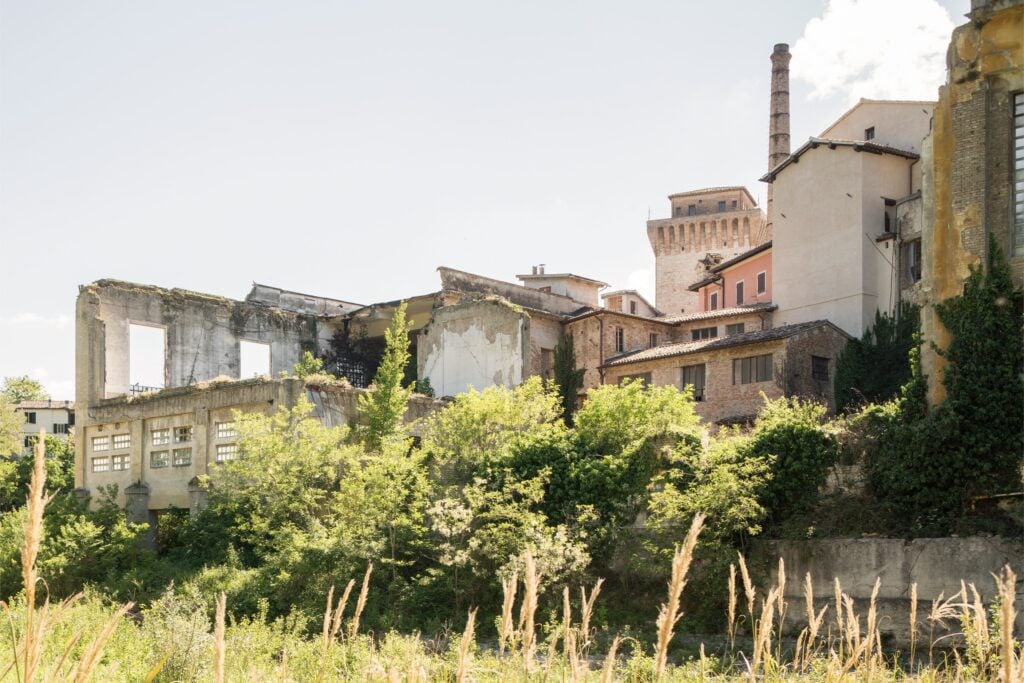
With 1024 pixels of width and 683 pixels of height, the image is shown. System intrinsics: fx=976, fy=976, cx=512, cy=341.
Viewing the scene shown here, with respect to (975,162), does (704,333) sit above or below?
below

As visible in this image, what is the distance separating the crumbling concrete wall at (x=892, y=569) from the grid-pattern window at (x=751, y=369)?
14.2 meters

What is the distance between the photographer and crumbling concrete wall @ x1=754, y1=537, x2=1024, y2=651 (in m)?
15.4

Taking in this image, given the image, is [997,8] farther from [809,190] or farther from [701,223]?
[701,223]

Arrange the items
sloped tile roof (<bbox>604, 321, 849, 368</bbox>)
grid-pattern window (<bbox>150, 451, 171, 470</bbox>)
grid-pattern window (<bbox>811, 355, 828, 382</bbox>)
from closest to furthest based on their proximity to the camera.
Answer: grid-pattern window (<bbox>150, 451, 171, 470</bbox>) < sloped tile roof (<bbox>604, 321, 849, 368</bbox>) < grid-pattern window (<bbox>811, 355, 828, 382</bbox>)

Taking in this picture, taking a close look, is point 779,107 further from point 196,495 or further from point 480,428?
point 196,495

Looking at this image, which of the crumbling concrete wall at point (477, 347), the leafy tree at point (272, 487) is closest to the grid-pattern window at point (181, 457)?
the leafy tree at point (272, 487)

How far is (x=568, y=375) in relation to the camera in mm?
37156

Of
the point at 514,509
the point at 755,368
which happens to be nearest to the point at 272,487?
the point at 514,509

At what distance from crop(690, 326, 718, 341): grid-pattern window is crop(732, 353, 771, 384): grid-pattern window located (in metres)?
6.38

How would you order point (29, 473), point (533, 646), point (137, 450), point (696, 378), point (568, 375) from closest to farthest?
point (533, 646)
point (137, 450)
point (29, 473)
point (696, 378)
point (568, 375)

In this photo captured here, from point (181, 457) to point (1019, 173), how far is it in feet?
79.6

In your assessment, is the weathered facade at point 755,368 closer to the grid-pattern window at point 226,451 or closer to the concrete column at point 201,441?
the grid-pattern window at point 226,451

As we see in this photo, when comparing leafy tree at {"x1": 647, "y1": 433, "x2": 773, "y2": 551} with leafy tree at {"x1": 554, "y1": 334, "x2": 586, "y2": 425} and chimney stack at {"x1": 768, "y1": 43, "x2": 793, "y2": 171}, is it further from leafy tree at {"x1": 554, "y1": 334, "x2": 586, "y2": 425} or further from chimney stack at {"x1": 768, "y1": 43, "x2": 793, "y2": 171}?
chimney stack at {"x1": 768, "y1": 43, "x2": 793, "y2": 171}

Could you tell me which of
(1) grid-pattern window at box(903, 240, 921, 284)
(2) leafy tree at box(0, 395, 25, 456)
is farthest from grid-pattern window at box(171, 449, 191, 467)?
(1) grid-pattern window at box(903, 240, 921, 284)
